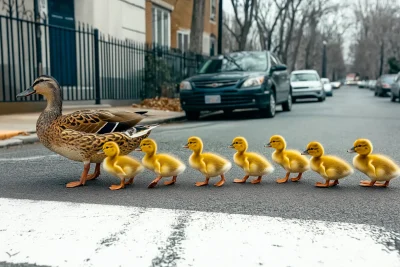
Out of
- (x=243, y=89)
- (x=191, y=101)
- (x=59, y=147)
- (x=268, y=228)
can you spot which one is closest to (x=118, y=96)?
(x=191, y=101)

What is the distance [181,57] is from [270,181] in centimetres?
1458

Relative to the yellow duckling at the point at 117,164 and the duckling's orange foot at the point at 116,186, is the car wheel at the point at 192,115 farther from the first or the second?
the yellow duckling at the point at 117,164

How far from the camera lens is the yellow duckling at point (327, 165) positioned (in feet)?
12.9

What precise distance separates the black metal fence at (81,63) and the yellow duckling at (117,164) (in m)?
7.63

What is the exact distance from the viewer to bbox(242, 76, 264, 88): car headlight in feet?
37.9

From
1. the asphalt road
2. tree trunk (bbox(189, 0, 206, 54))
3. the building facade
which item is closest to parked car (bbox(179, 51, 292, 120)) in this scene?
tree trunk (bbox(189, 0, 206, 54))

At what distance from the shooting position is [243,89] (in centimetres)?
1147

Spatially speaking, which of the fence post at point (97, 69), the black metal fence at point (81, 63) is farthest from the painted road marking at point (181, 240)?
the fence post at point (97, 69)

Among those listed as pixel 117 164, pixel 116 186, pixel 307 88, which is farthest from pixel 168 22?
pixel 117 164

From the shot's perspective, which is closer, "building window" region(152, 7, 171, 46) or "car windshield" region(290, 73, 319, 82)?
"building window" region(152, 7, 171, 46)

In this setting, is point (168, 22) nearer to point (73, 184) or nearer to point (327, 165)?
point (73, 184)

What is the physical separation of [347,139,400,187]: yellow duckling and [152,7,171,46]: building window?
57.1 feet

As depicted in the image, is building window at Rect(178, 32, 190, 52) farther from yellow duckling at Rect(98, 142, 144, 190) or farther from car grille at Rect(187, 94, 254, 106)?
yellow duckling at Rect(98, 142, 144, 190)

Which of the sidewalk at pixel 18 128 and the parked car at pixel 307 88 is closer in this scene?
the sidewalk at pixel 18 128
